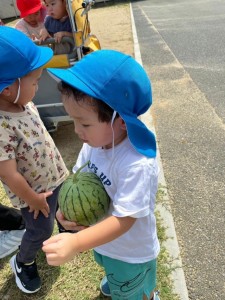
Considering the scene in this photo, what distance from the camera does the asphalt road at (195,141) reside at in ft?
9.49

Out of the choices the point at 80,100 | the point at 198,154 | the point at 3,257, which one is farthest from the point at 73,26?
the point at 80,100

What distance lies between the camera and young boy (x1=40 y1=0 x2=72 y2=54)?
15.0ft

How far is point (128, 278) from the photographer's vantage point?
1946 millimetres

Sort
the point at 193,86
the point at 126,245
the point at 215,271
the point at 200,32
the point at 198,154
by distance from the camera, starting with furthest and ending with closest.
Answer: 1. the point at 200,32
2. the point at 193,86
3. the point at 198,154
4. the point at 215,271
5. the point at 126,245

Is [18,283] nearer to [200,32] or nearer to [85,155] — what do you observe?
[85,155]

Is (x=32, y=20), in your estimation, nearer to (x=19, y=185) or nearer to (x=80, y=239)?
(x=19, y=185)

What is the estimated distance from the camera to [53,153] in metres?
2.56

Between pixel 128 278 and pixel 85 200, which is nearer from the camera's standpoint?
pixel 85 200

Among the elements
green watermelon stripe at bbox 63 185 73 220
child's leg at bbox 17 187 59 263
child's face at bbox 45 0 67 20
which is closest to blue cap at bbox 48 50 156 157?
green watermelon stripe at bbox 63 185 73 220

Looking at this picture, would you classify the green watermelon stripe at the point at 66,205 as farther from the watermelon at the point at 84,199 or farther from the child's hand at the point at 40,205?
the child's hand at the point at 40,205

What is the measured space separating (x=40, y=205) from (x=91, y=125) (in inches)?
41.6

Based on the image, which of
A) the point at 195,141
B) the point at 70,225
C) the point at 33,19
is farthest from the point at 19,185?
the point at 33,19

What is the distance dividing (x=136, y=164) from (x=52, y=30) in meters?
3.84

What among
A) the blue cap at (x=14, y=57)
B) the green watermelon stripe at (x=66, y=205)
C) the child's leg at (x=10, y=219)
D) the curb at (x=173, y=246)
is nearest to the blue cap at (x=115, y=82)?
the green watermelon stripe at (x=66, y=205)
